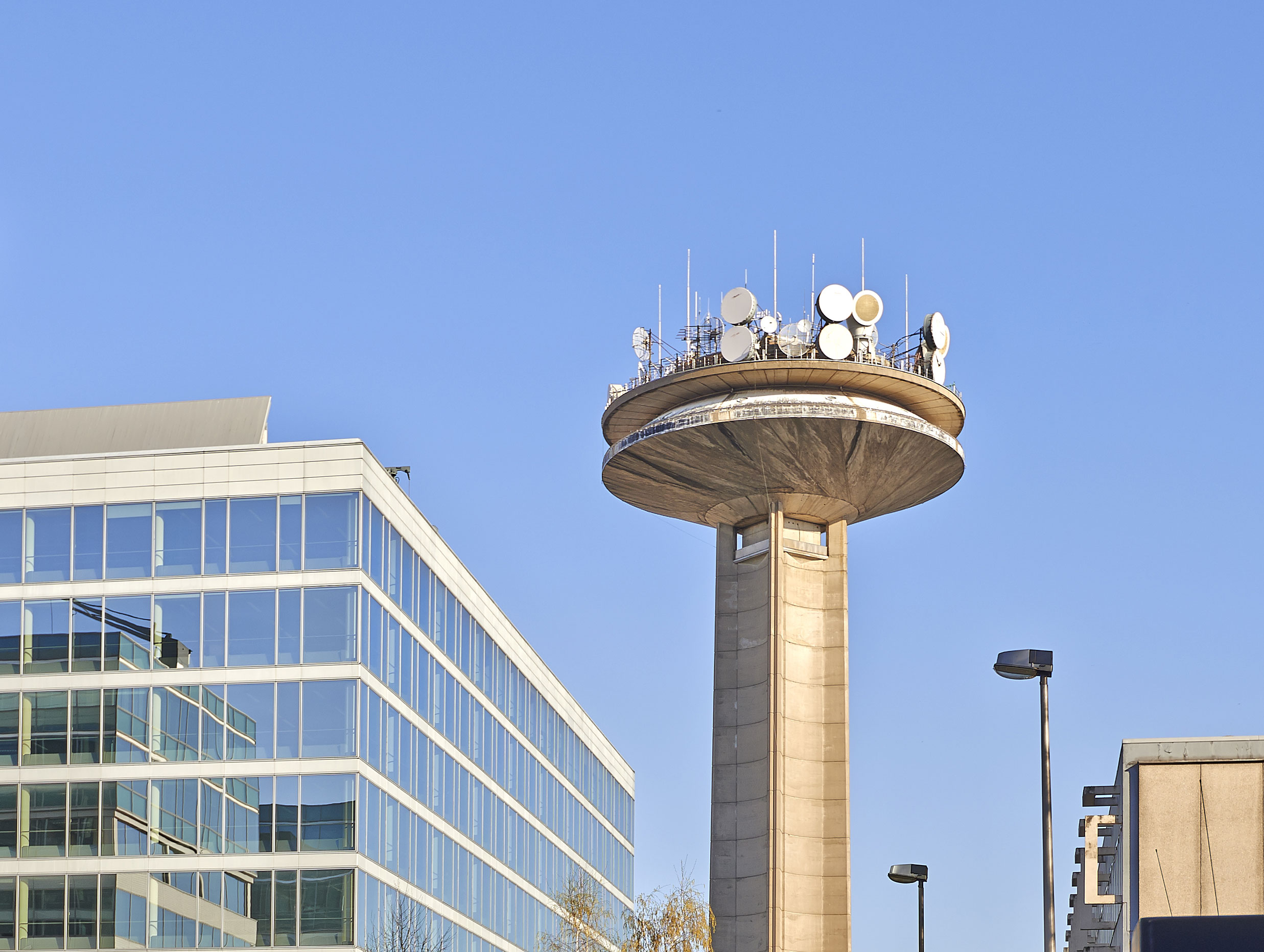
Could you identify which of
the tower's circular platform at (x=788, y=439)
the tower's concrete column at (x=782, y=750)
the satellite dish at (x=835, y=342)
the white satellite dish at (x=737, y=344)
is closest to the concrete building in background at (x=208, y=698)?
the tower's circular platform at (x=788, y=439)

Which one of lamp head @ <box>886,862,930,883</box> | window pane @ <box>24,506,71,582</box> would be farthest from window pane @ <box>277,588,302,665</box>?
lamp head @ <box>886,862,930,883</box>

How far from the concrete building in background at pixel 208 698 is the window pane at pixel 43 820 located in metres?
0.06

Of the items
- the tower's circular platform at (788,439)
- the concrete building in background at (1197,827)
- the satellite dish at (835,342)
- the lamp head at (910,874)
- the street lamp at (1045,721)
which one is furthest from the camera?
the satellite dish at (835,342)

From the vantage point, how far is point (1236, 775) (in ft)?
125

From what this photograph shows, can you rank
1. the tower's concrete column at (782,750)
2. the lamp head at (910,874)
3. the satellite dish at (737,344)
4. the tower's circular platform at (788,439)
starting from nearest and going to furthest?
the lamp head at (910,874) → the tower's circular platform at (788,439) → the tower's concrete column at (782,750) → the satellite dish at (737,344)

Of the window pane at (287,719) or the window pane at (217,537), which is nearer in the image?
the window pane at (287,719)

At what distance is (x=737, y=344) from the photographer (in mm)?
73500

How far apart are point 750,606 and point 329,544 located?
2350 centimetres

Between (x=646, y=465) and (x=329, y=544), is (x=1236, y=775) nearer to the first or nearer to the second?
(x=329, y=544)

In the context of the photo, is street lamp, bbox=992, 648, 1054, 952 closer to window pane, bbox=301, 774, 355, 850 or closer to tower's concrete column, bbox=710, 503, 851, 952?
window pane, bbox=301, 774, 355, 850

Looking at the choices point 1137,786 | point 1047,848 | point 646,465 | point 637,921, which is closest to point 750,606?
point 646,465

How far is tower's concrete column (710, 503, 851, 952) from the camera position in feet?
239

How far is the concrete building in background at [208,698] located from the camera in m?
56.6

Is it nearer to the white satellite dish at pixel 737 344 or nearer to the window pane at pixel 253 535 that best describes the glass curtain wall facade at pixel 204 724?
the window pane at pixel 253 535
